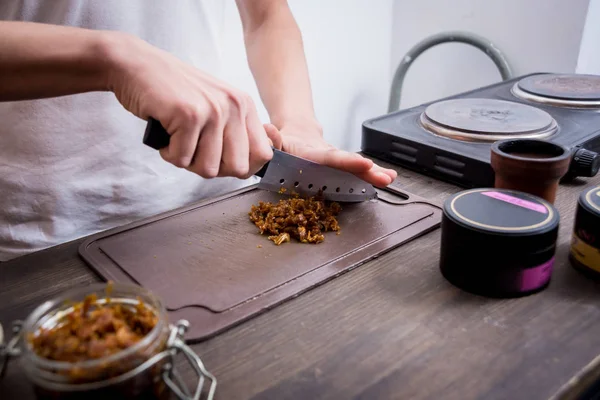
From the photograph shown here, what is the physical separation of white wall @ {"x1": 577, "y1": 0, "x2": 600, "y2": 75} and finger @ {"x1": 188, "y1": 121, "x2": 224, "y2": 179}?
1.28 meters

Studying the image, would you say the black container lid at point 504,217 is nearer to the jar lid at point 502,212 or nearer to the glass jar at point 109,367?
the jar lid at point 502,212

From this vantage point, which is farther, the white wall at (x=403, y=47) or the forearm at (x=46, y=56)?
the white wall at (x=403, y=47)

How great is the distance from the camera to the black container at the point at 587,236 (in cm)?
60

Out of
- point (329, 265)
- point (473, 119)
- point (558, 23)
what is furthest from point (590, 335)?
point (558, 23)

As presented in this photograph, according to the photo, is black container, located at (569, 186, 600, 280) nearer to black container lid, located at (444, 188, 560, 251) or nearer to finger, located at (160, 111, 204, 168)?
black container lid, located at (444, 188, 560, 251)

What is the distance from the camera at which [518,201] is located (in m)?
0.65

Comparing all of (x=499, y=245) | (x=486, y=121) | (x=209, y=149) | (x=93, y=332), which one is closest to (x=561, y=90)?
(x=486, y=121)

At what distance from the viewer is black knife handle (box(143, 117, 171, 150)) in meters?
0.65

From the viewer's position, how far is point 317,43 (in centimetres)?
191

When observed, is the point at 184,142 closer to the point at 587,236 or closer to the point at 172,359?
the point at 172,359

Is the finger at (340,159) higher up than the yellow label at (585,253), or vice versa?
the finger at (340,159)

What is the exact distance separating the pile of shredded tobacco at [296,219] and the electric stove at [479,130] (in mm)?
228

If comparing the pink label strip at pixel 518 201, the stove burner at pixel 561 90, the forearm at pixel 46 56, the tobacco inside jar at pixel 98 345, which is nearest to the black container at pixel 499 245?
the pink label strip at pixel 518 201

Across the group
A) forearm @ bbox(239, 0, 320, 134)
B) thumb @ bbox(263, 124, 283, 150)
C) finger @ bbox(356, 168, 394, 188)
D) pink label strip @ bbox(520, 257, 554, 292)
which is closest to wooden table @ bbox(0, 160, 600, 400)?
pink label strip @ bbox(520, 257, 554, 292)
